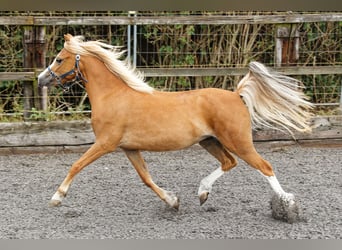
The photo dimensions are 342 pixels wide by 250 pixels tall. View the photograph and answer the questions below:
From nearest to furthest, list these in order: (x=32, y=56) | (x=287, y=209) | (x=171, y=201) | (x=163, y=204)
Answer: (x=287, y=209) < (x=171, y=201) < (x=163, y=204) < (x=32, y=56)

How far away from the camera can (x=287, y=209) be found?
367 cm

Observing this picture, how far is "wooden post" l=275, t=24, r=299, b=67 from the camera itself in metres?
6.57

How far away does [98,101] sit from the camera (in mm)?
4012

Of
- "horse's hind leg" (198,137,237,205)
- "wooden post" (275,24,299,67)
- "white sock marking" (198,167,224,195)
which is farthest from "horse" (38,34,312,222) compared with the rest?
"wooden post" (275,24,299,67)

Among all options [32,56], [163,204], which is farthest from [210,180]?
[32,56]

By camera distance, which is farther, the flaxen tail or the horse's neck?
the horse's neck

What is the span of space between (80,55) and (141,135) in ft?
2.78

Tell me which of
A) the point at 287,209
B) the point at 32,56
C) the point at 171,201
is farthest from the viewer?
the point at 32,56

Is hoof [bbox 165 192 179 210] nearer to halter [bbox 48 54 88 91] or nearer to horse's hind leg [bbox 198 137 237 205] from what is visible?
horse's hind leg [bbox 198 137 237 205]

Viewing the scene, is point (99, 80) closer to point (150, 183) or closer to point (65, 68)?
point (65, 68)

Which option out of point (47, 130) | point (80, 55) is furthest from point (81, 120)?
point (80, 55)

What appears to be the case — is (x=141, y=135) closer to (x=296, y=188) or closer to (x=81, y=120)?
(x=296, y=188)

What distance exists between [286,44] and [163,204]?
3.33 m

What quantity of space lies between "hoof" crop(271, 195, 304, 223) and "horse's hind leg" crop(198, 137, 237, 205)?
518mm
